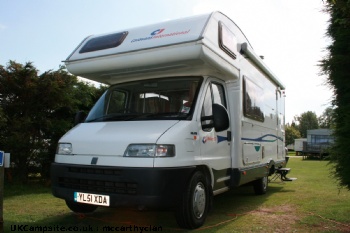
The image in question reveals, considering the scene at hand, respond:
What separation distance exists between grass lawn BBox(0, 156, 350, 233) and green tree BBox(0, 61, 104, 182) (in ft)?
3.69

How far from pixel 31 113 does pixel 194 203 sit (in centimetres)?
625

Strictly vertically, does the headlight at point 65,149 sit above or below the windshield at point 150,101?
below

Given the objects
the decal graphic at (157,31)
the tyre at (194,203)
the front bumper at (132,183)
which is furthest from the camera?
the decal graphic at (157,31)

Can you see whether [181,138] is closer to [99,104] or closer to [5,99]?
[99,104]

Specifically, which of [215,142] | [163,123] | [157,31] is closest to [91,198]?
[163,123]

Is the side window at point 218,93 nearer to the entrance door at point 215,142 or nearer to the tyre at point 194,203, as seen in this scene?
the entrance door at point 215,142

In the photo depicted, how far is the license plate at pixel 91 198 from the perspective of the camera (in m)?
4.55

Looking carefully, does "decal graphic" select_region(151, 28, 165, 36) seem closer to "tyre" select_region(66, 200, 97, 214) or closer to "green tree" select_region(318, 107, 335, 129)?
"green tree" select_region(318, 107, 335, 129)

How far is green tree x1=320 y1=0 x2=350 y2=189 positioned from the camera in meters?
4.46

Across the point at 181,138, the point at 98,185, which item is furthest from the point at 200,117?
the point at 98,185

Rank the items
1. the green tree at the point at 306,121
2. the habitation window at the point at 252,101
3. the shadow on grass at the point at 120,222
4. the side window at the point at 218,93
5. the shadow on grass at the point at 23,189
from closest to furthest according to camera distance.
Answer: the shadow on grass at the point at 120,222 → the side window at the point at 218,93 → the habitation window at the point at 252,101 → the shadow on grass at the point at 23,189 → the green tree at the point at 306,121

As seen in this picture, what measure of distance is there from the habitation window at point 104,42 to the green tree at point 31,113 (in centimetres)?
373

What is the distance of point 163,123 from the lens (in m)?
4.84

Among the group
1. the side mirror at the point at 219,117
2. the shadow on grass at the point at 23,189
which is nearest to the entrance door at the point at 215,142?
the side mirror at the point at 219,117
